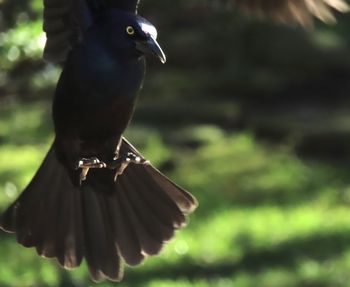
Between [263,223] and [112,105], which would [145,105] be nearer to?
[263,223]

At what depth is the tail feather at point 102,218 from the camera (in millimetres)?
3072

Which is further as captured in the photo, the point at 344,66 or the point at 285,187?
the point at 344,66

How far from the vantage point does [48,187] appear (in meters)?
3.08

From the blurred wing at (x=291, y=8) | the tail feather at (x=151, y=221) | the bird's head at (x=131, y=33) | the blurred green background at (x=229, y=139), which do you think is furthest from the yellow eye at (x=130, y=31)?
the blurred green background at (x=229, y=139)

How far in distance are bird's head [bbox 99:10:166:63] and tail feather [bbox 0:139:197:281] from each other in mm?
663

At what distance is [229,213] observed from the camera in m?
6.92

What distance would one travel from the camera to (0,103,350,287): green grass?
5.62 metres

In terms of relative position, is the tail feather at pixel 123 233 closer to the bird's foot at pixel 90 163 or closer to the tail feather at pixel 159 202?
the tail feather at pixel 159 202

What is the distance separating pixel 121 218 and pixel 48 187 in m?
0.24

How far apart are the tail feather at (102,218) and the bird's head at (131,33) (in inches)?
26.1

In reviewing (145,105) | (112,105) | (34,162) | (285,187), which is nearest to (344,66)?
(145,105)

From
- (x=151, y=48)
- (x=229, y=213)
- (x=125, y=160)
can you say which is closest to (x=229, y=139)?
(x=229, y=213)

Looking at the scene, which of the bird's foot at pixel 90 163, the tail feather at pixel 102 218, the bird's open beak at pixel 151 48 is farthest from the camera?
the tail feather at pixel 102 218

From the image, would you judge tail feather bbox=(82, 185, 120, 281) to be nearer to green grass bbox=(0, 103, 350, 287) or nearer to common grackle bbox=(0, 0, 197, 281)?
common grackle bbox=(0, 0, 197, 281)
